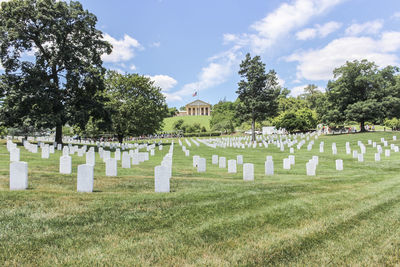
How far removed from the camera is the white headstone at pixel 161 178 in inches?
264

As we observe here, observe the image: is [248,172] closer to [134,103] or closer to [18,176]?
[18,176]

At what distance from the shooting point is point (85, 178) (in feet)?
21.0

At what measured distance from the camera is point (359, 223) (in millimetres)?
4703

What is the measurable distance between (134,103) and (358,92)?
135ft

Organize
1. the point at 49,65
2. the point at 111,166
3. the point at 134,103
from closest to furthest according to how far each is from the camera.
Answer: the point at 111,166
the point at 49,65
the point at 134,103

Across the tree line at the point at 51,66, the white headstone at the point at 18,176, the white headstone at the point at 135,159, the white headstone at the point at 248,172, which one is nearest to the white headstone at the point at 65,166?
the white headstone at the point at 18,176

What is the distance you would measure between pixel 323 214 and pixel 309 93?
4127 inches

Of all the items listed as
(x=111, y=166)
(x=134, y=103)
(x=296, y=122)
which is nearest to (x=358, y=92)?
(x=296, y=122)

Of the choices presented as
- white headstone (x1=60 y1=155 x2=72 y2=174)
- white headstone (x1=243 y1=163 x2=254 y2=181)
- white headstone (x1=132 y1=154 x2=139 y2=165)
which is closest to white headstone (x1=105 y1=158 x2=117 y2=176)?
white headstone (x1=60 y1=155 x2=72 y2=174)

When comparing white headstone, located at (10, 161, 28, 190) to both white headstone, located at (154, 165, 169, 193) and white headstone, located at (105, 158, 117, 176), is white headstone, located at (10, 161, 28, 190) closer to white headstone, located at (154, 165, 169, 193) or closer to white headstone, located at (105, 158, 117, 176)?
white headstone, located at (154, 165, 169, 193)

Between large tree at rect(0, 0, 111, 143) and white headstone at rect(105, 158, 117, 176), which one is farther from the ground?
large tree at rect(0, 0, 111, 143)

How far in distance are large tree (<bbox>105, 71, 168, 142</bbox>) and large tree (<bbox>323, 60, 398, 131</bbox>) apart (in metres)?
32.0

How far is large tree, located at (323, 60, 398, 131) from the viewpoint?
44531 millimetres

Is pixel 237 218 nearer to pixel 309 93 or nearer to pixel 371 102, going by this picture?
pixel 371 102
